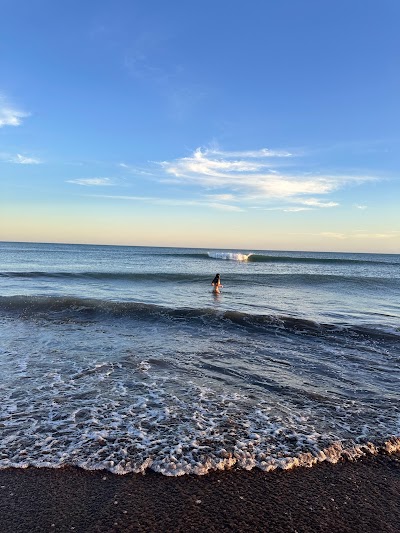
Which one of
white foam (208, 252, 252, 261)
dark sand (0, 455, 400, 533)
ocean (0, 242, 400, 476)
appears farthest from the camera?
white foam (208, 252, 252, 261)

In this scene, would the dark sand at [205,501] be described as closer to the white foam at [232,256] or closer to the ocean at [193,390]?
the ocean at [193,390]

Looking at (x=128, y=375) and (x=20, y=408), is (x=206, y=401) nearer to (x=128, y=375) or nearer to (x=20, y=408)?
(x=128, y=375)

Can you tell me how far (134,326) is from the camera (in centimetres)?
1130

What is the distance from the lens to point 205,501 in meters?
3.23

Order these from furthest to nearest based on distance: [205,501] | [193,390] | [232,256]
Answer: [232,256] < [193,390] < [205,501]

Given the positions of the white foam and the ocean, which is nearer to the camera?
the ocean

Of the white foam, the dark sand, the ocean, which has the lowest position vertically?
the ocean

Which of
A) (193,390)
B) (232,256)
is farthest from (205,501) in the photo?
(232,256)

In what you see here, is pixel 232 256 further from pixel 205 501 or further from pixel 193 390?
pixel 205 501

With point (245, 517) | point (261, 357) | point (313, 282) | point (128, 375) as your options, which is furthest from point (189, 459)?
point (313, 282)

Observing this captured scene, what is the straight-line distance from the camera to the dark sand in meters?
2.93

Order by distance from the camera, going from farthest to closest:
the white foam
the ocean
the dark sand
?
the white foam → the ocean → the dark sand

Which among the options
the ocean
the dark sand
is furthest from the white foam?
the dark sand

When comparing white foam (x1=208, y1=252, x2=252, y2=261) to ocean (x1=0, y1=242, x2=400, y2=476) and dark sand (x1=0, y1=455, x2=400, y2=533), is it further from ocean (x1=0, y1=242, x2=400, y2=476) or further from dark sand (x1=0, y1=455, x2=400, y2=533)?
dark sand (x1=0, y1=455, x2=400, y2=533)
